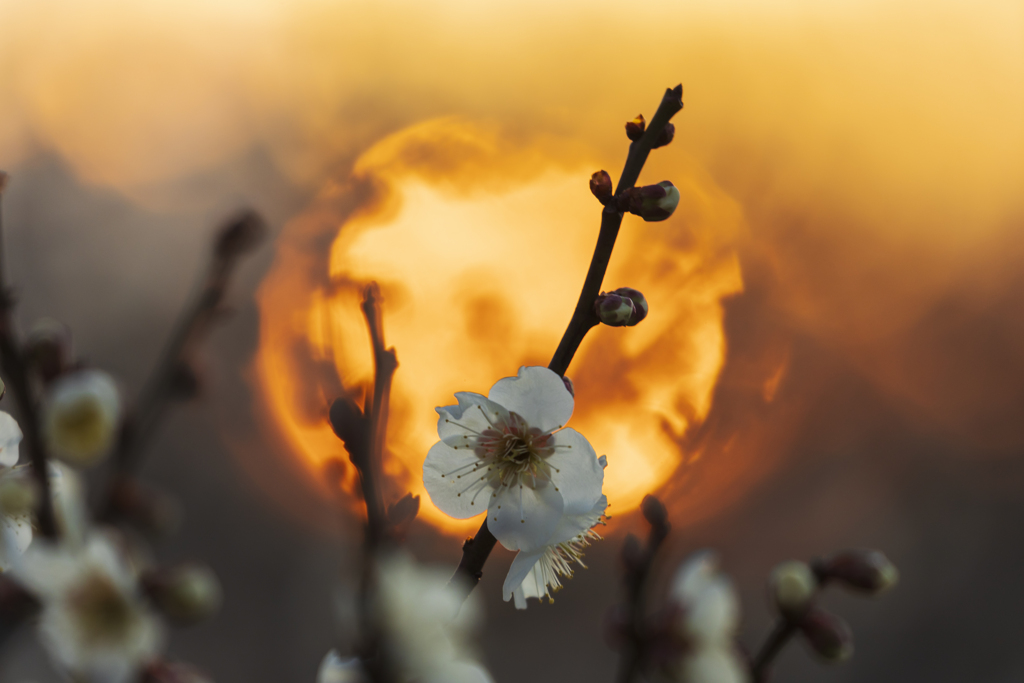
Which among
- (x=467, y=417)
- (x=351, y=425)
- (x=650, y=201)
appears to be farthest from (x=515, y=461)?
(x=351, y=425)

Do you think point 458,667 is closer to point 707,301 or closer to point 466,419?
point 466,419

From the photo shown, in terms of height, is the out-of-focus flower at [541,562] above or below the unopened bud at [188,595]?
above

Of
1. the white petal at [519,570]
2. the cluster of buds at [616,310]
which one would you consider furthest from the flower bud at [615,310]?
the white petal at [519,570]

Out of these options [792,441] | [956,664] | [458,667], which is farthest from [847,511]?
[458,667]

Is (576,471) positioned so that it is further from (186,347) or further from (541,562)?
(186,347)

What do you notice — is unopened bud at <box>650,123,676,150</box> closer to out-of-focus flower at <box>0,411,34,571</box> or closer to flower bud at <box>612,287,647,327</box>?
flower bud at <box>612,287,647,327</box>

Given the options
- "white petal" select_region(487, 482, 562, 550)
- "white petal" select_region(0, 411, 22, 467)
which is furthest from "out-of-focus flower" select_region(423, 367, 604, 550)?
"white petal" select_region(0, 411, 22, 467)

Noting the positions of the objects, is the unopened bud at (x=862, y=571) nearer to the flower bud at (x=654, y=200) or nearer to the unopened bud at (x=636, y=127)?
the flower bud at (x=654, y=200)

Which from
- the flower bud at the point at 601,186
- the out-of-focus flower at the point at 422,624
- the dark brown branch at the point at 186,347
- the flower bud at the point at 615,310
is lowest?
the out-of-focus flower at the point at 422,624
